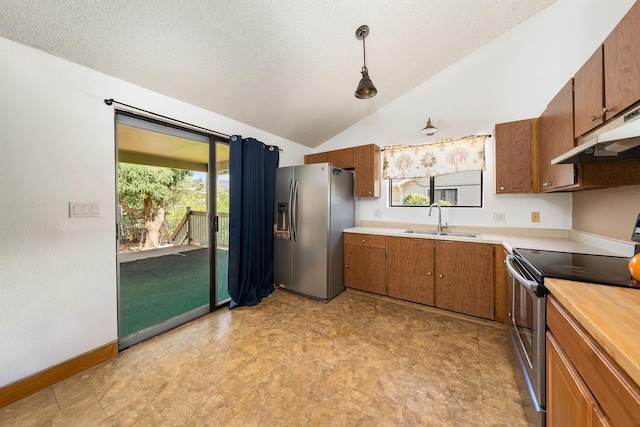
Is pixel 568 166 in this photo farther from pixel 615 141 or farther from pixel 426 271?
pixel 426 271

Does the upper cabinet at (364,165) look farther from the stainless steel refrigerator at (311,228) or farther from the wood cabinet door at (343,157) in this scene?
the stainless steel refrigerator at (311,228)

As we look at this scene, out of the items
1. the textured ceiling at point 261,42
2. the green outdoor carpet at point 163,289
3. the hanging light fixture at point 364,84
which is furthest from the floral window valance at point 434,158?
the green outdoor carpet at point 163,289

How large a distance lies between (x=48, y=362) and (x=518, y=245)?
3.65 m

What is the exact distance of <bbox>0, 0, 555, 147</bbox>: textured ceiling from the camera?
1.44m

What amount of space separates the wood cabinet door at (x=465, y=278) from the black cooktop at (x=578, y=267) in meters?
0.68

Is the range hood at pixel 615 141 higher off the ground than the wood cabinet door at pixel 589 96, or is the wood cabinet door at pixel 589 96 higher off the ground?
the wood cabinet door at pixel 589 96

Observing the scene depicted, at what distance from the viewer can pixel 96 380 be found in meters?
1.59

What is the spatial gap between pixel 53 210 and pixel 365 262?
288cm

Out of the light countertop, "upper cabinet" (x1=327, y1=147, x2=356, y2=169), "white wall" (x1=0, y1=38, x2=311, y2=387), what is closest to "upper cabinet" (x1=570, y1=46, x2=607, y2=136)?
the light countertop

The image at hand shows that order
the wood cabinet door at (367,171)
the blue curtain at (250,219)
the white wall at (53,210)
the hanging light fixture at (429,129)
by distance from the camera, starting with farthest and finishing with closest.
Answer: the wood cabinet door at (367,171)
the hanging light fixture at (429,129)
the blue curtain at (250,219)
the white wall at (53,210)

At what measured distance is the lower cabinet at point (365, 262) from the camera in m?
2.85

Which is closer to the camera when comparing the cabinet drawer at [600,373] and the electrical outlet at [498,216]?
the cabinet drawer at [600,373]

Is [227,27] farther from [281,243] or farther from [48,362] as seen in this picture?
[48,362]

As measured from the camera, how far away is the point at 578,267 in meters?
1.23
